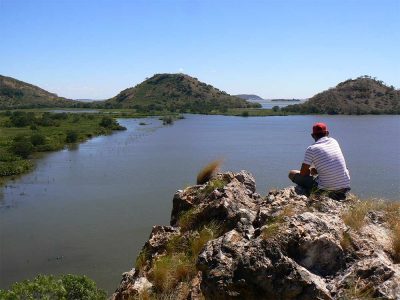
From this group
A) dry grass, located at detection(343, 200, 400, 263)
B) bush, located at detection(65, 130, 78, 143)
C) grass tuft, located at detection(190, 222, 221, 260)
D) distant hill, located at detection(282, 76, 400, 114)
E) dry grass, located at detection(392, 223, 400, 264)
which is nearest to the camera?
dry grass, located at detection(392, 223, 400, 264)

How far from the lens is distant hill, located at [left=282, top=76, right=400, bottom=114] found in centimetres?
12857

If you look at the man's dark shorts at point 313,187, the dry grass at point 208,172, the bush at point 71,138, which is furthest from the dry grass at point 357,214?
the bush at point 71,138

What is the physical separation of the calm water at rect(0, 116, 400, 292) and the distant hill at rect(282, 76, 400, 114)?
81266mm

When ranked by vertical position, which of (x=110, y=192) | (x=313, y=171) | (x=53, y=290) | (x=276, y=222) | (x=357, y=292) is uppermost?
(x=313, y=171)

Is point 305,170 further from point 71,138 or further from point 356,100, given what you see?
point 356,100

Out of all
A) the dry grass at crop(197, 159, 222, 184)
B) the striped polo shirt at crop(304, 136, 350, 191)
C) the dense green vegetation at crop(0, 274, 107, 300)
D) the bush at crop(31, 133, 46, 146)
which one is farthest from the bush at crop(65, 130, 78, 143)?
the striped polo shirt at crop(304, 136, 350, 191)

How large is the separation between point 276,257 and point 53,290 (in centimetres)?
528

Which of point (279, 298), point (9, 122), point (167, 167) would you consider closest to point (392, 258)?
point (279, 298)

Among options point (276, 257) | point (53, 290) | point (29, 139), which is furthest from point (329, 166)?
point (29, 139)

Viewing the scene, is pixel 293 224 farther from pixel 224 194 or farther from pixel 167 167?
pixel 167 167

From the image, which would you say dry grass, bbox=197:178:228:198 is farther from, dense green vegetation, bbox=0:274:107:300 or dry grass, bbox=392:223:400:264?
dry grass, bbox=392:223:400:264

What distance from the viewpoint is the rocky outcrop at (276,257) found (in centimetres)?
507

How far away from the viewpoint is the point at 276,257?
5.25m

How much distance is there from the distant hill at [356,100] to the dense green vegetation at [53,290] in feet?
411
